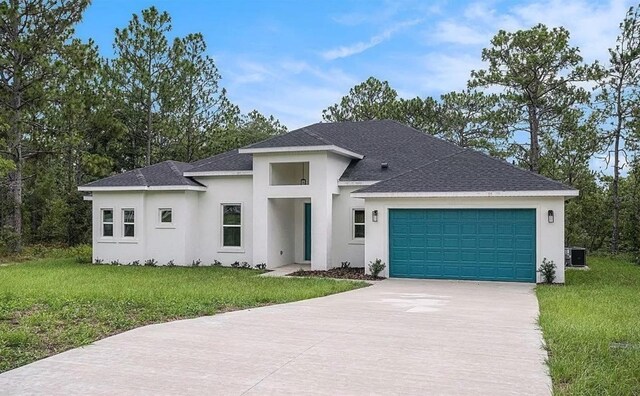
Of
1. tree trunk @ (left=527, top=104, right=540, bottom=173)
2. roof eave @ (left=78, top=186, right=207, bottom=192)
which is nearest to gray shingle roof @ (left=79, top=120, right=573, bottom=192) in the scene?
roof eave @ (left=78, top=186, right=207, bottom=192)

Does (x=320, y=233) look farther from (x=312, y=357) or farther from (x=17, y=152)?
(x=17, y=152)

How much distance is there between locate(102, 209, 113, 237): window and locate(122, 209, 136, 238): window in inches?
25.0

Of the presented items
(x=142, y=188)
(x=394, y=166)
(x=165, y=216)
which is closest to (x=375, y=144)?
(x=394, y=166)

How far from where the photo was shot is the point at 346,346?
7027mm

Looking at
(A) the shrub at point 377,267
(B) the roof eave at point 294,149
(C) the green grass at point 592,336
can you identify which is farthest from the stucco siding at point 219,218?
(C) the green grass at point 592,336

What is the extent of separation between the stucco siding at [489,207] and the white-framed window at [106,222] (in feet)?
33.4

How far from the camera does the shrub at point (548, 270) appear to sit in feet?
47.7

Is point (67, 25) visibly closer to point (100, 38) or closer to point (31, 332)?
point (100, 38)

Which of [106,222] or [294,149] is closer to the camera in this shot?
[294,149]

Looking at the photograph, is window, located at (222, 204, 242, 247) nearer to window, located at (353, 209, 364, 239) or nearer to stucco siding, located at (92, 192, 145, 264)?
stucco siding, located at (92, 192, 145, 264)

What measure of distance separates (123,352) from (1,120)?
1857 cm

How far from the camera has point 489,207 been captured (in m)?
15.2

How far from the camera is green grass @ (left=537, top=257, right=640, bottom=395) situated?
5430mm

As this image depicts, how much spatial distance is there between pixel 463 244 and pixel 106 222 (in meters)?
13.2
